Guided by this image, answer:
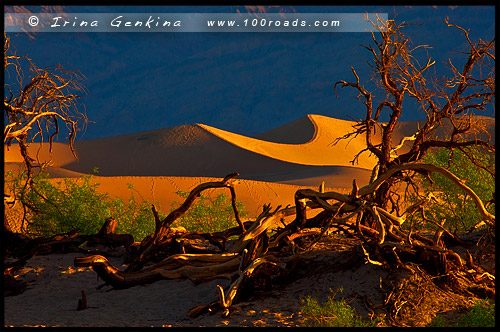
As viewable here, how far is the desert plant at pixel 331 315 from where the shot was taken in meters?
6.20

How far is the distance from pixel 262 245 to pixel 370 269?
4.40ft

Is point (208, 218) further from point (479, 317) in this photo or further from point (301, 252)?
point (479, 317)

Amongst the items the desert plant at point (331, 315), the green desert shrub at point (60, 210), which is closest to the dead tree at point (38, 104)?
the green desert shrub at point (60, 210)

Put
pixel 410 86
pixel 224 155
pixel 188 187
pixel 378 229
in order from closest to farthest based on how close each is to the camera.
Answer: pixel 378 229 → pixel 410 86 → pixel 188 187 → pixel 224 155

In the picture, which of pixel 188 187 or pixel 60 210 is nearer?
pixel 60 210

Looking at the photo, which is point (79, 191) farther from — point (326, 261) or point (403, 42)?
point (403, 42)

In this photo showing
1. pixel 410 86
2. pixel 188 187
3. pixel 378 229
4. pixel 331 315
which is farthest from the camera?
pixel 188 187

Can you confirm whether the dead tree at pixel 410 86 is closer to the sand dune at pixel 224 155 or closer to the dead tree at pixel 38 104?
the dead tree at pixel 38 104

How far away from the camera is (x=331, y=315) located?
6.39m

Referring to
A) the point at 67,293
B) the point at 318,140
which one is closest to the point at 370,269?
the point at 67,293

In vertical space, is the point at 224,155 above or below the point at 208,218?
above

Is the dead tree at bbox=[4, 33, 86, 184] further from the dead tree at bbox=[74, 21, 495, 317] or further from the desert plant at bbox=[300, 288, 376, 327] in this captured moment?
the desert plant at bbox=[300, 288, 376, 327]

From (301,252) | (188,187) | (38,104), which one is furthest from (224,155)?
(301,252)
